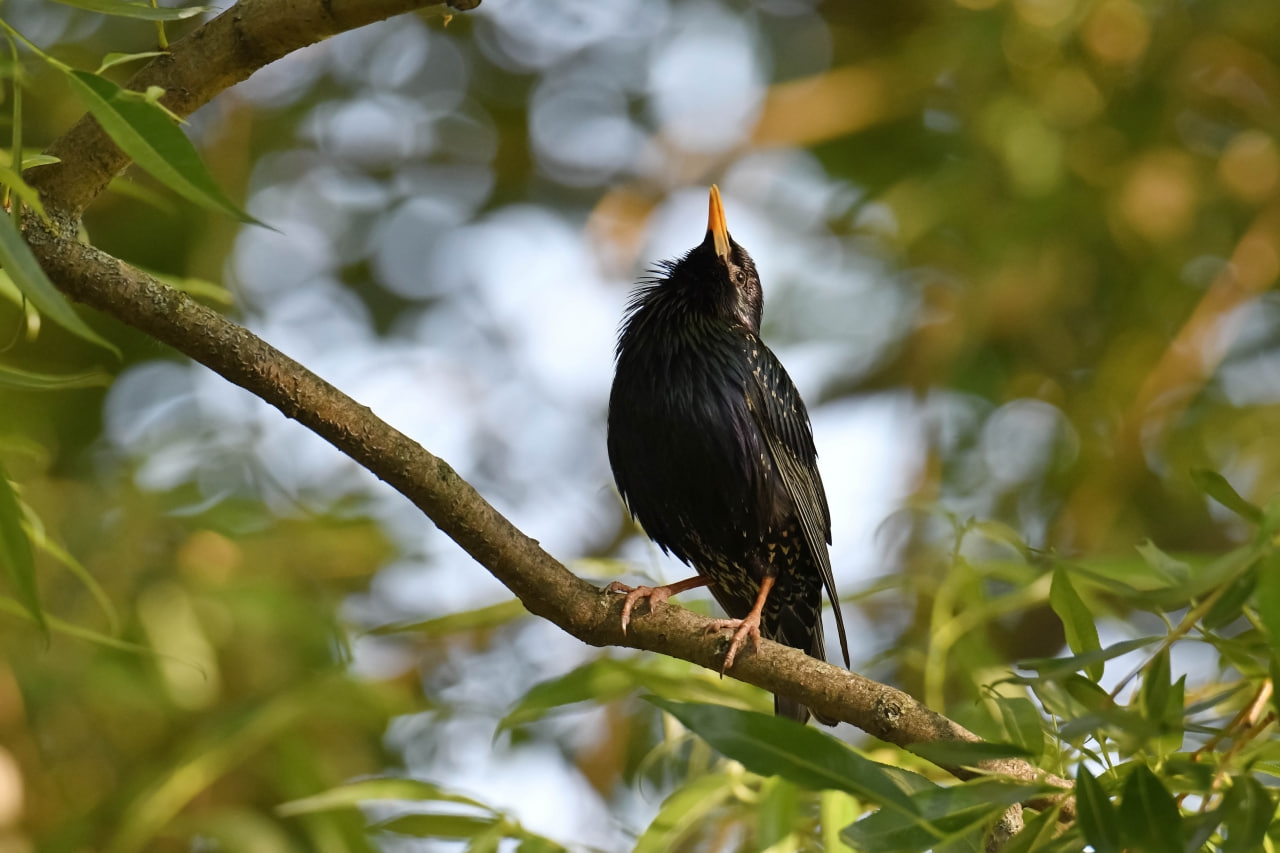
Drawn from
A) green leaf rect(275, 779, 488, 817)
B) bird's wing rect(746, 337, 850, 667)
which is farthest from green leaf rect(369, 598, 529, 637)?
bird's wing rect(746, 337, 850, 667)

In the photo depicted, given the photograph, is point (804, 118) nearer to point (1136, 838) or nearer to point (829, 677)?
point (829, 677)

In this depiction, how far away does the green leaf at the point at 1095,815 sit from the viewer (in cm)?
165

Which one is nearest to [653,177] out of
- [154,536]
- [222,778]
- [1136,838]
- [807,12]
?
[807,12]

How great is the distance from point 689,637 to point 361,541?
9.14 ft

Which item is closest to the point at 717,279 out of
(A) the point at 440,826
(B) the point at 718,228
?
(B) the point at 718,228

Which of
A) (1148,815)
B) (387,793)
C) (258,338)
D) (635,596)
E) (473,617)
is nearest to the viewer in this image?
(1148,815)

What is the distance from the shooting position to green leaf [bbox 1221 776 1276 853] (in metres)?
1.57

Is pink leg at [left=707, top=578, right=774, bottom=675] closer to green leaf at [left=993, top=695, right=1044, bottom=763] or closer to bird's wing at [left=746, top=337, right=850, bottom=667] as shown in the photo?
green leaf at [left=993, top=695, right=1044, bottom=763]

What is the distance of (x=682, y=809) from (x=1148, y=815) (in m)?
1.32

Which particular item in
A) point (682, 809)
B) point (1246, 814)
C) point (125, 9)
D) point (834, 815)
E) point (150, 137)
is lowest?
point (1246, 814)

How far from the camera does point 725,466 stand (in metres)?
3.87

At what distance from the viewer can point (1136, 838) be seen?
165 centimetres

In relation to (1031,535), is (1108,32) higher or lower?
higher

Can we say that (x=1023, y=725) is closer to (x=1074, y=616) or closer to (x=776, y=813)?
(x=1074, y=616)
